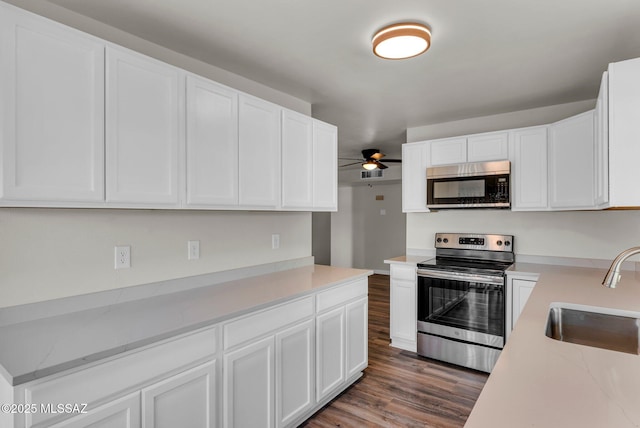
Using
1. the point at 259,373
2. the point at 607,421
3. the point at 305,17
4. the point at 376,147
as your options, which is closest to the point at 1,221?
the point at 259,373

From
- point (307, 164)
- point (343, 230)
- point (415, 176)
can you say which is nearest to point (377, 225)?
point (343, 230)

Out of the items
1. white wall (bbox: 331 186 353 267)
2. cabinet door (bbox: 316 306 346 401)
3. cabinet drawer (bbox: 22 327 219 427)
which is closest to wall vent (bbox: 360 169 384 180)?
white wall (bbox: 331 186 353 267)

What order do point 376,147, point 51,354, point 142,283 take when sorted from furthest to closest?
point 376,147 < point 142,283 < point 51,354

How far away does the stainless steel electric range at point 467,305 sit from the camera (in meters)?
3.01

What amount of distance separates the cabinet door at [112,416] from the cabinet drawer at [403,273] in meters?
2.69

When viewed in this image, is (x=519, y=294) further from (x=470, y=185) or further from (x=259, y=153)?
(x=259, y=153)

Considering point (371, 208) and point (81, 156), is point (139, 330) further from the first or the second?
point (371, 208)

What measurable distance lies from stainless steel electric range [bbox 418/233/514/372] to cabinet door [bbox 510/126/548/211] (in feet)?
1.53

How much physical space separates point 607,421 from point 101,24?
105 inches

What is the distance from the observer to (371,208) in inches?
304

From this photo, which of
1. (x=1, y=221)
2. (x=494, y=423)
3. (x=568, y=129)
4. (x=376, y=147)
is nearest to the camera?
(x=494, y=423)

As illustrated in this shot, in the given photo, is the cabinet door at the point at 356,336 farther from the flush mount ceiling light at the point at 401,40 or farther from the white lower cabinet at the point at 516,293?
the flush mount ceiling light at the point at 401,40

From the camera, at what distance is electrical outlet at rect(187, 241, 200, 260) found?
227 centimetres

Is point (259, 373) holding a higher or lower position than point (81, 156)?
lower
